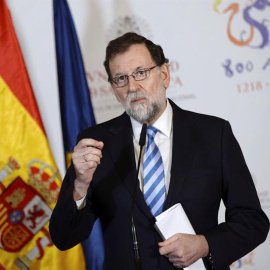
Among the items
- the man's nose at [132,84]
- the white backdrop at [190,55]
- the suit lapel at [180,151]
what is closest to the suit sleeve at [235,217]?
the suit lapel at [180,151]

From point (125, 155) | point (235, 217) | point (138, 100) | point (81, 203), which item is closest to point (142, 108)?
point (138, 100)

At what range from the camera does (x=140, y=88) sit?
76.6 inches

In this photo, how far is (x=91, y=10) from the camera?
3.16m

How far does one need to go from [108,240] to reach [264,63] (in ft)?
6.48

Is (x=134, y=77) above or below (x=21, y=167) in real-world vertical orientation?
above

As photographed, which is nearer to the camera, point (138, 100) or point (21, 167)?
point (138, 100)

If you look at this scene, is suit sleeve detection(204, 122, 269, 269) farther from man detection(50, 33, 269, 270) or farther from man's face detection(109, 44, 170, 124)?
man's face detection(109, 44, 170, 124)

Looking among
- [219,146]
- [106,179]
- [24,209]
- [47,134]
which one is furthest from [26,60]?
[219,146]

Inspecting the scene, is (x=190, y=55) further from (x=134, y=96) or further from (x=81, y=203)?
(x=81, y=203)

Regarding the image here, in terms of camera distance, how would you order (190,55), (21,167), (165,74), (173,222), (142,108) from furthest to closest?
(190,55) < (21,167) < (165,74) < (142,108) < (173,222)

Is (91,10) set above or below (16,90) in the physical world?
above

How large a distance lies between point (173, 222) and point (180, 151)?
12.7 inches

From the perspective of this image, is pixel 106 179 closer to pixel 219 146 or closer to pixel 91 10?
pixel 219 146

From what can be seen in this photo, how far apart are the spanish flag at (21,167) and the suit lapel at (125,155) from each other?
1.03 metres
